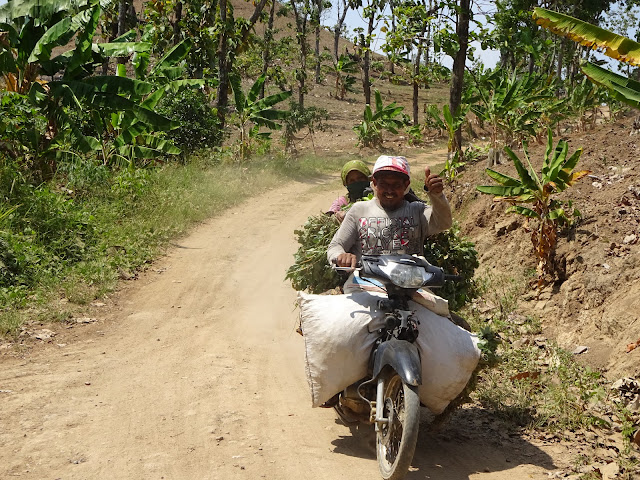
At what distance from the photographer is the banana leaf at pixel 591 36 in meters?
5.00

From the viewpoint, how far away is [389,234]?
5035 mm

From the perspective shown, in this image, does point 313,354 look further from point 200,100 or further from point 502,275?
point 200,100

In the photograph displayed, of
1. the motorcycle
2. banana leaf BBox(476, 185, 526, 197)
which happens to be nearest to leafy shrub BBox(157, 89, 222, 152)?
banana leaf BBox(476, 185, 526, 197)

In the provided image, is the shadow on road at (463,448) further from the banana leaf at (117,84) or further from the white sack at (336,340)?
the banana leaf at (117,84)

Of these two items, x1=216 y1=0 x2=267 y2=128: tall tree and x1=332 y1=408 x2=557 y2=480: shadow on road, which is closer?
x1=332 y1=408 x2=557 y2=480: shadow on road

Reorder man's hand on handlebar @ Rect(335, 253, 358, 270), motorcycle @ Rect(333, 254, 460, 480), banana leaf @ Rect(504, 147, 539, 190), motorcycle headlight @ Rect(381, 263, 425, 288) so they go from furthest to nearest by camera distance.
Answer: banana leaf @ Rect(504, 147, 539, 190), man's hand on handlebar @ Rect(335, 253, 358, 270), motorcycle headlight @ Rect(381, 263, 425, 288), motorcycle @ Rect(333, 254, 460, 480)

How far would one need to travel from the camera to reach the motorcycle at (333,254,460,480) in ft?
13.6

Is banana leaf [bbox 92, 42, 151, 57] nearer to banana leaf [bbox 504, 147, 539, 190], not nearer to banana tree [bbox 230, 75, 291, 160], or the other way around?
banana tree [bbox 230, 75, 291, 160]

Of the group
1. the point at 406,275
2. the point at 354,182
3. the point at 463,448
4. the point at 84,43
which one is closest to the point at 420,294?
the point at 406,275

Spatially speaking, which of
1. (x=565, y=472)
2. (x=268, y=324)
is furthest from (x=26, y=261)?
(x=565, y=472)

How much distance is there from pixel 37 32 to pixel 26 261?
4.28 metres

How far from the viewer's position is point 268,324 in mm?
8094

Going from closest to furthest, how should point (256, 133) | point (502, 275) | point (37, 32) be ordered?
point (502, 275) < point (37, 32) < point (256, 133)

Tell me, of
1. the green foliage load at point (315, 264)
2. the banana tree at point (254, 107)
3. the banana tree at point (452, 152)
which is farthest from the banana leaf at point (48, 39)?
the banana tree at point (254, 107)
